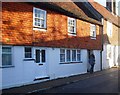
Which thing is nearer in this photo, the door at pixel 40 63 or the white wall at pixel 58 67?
the door at pixel 40 63

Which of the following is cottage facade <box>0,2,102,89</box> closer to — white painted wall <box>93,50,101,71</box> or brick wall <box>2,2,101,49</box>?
brick wall <box>2,2,101,49</box>

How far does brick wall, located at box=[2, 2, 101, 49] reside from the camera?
51.5 feet

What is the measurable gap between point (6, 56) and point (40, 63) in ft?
11.0

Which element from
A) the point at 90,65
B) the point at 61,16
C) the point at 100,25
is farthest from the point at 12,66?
the point at 100,25

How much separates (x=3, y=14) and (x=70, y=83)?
6.13m

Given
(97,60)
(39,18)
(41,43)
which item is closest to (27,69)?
(41,43)

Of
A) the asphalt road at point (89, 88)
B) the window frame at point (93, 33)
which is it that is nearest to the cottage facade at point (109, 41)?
the window frame at point (93, 33)

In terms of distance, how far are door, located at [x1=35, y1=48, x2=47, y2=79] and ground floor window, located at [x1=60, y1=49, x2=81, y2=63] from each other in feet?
8.95

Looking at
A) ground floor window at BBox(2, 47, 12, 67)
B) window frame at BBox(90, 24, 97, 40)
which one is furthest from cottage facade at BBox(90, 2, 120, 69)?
ground floor window at BBox(2, 47, 12, 67)

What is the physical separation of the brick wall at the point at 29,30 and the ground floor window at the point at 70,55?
0.45m

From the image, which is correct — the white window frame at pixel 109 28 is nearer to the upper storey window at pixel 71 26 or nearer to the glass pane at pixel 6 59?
the upper storey window at pixel 71 26

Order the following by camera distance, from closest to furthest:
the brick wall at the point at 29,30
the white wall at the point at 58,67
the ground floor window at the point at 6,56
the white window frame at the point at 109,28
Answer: the ground floor window at the point at 6,56, the brick wall at the point at 29,30, the white wall at the point at 58,67, the white window frame at the point at 109,28

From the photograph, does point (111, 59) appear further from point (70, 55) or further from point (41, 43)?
point (41, 43)

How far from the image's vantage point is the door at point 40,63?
60.0 ft
